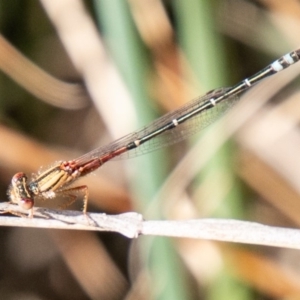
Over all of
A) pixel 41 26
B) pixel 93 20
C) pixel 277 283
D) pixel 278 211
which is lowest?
pixel 277 283

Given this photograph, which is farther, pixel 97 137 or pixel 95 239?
pixel 97 137

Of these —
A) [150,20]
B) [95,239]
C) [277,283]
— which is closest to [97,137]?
[95,239]

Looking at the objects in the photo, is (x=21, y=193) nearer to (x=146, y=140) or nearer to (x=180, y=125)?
(x=146, y=140)

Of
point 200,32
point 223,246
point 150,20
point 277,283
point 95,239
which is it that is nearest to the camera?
point 200,32

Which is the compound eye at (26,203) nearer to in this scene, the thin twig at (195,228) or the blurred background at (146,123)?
the thin twig at (195,228)

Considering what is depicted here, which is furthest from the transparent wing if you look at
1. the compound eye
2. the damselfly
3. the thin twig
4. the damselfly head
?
the thin twig

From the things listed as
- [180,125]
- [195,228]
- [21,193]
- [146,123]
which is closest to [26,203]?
[21,193]

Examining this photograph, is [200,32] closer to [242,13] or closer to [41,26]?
[242,13]
